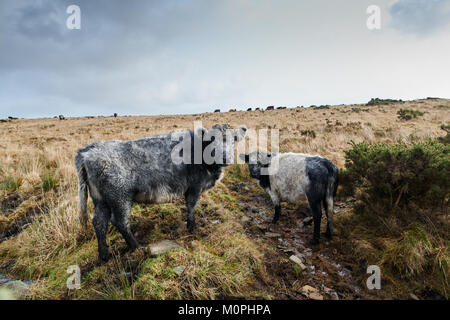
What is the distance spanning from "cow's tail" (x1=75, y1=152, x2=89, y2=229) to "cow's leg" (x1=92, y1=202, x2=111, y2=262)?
1.13 ft

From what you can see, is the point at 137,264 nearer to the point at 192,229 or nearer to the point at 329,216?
the point at 192,229

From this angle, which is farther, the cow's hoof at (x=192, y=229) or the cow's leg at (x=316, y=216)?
the cow's hoof at (x=192, y=229)

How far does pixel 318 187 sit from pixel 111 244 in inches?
162

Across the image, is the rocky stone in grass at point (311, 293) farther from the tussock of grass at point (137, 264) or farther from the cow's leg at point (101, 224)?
the cow's leg at point (101, 224)

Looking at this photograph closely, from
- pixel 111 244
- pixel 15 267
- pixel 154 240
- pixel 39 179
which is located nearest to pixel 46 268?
pixel 15 267

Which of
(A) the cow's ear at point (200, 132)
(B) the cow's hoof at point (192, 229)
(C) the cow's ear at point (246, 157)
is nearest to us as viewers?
(A) the cow's ear at point (200, 132)

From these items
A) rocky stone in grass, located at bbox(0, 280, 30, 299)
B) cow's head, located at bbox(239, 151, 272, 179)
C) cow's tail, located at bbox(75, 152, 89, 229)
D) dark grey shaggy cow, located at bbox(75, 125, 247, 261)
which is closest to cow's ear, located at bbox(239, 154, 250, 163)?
cow's head, located at bbox(239, 151, 272, 179)

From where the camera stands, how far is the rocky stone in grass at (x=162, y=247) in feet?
11.2

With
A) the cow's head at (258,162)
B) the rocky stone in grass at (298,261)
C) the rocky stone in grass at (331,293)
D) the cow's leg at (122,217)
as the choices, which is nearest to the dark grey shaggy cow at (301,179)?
the cow's head at (258,162)

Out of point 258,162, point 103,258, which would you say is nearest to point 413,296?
point 258,162

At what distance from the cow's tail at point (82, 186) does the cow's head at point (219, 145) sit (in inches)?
77.1

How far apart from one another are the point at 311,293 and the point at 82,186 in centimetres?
395

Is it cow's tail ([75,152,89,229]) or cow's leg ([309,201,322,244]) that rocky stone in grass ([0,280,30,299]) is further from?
cow's leg ([309,201,322,244])
